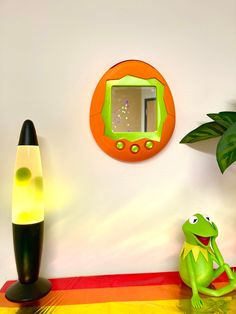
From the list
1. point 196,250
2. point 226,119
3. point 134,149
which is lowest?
point 196,250

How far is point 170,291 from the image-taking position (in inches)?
35.3

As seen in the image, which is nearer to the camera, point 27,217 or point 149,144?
point 27,217

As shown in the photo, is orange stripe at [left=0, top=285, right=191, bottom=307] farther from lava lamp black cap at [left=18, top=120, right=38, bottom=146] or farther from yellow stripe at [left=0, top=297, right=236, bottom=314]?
lava lamp black cap at [left=18, top=120, right=38, bottom=146]

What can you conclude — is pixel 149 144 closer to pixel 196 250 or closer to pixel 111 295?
pixel 196 250

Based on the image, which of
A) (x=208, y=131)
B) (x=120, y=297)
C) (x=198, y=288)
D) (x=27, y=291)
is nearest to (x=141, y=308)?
(x=120, y=297)

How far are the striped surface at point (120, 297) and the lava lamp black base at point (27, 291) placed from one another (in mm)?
21

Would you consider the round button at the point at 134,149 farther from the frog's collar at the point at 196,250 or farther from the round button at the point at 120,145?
the frog's collar at the point at 196,250

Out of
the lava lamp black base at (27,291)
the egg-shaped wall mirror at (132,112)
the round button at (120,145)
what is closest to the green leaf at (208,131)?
the egg-shaped wall mirror at (132,112)

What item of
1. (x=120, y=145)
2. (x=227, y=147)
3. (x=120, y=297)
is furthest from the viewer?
(x=120, y=145)

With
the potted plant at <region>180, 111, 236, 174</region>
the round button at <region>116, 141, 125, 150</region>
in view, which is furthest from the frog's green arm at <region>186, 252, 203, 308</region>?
the round button at <region>116, 141, 125, 150</region>

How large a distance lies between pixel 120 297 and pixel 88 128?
0.56 m

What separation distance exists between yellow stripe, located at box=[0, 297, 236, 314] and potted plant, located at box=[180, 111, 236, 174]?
1.30 ft

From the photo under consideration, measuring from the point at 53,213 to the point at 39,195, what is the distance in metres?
0.17

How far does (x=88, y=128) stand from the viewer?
1.00 metres
